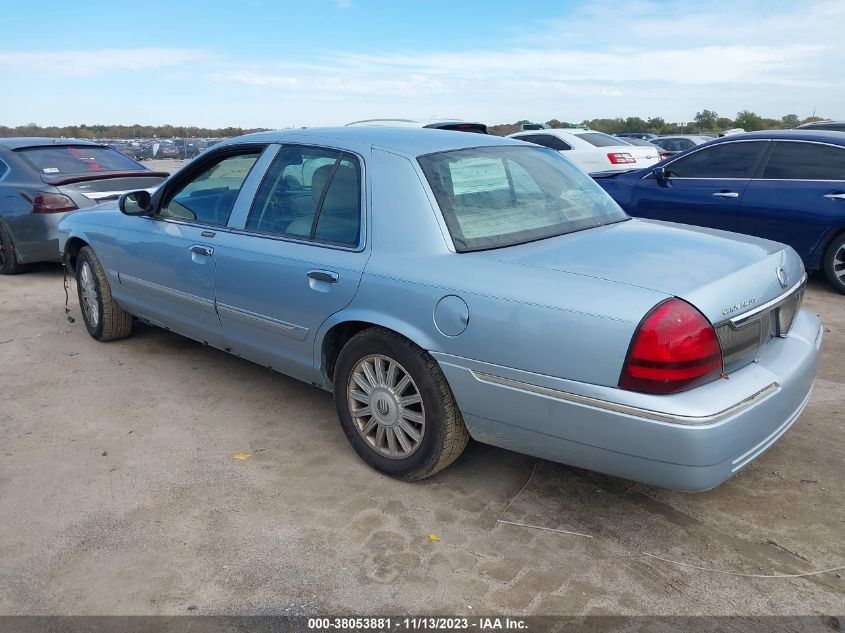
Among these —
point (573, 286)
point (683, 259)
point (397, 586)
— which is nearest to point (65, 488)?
point (397, 586)

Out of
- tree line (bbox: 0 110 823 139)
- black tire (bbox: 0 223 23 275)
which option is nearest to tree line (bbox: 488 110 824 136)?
tree line (bbox: 0 110 823 139)

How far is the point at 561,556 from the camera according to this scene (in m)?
2.82

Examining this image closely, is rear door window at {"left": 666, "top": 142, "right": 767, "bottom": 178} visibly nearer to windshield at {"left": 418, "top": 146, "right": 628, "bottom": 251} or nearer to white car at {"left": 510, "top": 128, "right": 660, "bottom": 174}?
white car at {"left": 510, "top": 128, "right": 660, "bottom": 174}

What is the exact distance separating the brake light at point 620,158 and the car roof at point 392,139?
8.10m

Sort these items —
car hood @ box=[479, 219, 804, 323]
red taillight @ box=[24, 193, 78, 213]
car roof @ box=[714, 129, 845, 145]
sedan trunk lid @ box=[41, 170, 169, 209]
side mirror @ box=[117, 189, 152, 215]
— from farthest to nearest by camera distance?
sedan trunk lid @ box=[41, 170, 169, 209], red taillight @ box=[24, 193, 78, 213], car roof @ box=[714, 129, 845, 145], side mirror @ box=[117, 189, 152, 215], car hood @ box=[479, 219, 804, 323]

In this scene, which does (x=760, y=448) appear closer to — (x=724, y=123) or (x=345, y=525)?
(x=345, y=525)

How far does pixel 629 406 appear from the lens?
2.55 metres

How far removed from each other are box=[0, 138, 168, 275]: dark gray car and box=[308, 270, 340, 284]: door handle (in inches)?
199

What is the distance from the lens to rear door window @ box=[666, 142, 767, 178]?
7129 millimetres

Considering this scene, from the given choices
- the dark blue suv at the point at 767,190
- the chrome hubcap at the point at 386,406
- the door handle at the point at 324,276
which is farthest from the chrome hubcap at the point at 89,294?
the dark blue suv at the point at 767,190

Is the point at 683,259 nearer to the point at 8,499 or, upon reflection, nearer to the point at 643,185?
the point at 8,499

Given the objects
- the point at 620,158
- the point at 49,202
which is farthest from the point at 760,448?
the point at 620,158

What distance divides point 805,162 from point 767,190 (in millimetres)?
428

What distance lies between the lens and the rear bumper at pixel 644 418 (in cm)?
253
